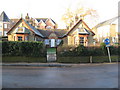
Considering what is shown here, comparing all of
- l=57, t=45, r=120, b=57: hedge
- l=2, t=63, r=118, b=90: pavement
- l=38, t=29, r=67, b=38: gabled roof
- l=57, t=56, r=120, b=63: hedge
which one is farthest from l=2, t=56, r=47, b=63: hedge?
l=38, t=29, r=67, b=38: gabled roof

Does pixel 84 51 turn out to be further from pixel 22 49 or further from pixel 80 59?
pixel 22 49

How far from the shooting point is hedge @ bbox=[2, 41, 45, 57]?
1480 centimetres

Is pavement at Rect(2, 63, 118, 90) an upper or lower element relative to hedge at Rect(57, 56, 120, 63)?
lower

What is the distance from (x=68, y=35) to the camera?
85.0 ft

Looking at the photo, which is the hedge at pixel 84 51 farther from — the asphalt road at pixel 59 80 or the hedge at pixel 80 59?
the asphalt road at pixel 59 80

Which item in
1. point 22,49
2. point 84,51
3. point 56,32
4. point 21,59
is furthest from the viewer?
point 56,32

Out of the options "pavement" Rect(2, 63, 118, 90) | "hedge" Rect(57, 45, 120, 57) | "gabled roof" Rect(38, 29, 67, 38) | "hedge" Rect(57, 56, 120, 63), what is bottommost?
"pavement" Rect(2, 63, 118, 90)

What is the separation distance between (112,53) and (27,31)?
15424 millimetres

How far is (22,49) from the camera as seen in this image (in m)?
14.8

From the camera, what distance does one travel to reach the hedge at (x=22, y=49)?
14797mm

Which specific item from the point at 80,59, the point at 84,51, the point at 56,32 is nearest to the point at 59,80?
the point at 80,59

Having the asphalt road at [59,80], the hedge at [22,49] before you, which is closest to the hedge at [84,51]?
the hedge at [22,49]

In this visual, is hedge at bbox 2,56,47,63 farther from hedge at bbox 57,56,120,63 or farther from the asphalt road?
the asphalt road

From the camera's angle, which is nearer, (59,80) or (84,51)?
(59,80)
